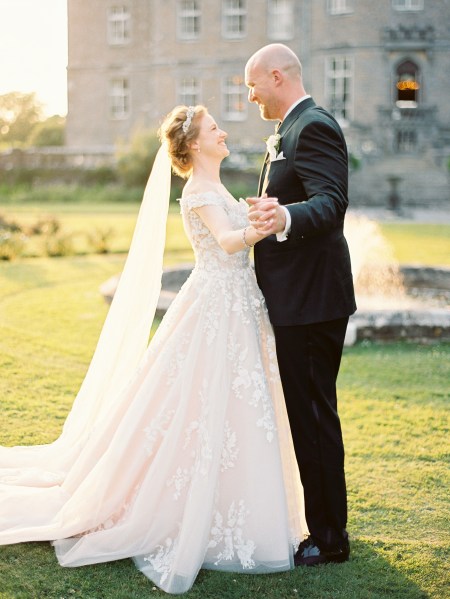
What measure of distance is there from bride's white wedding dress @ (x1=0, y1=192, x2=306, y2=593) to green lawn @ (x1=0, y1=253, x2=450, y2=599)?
12 cm

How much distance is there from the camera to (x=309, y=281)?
352cm

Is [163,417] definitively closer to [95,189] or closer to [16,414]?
[16,414]

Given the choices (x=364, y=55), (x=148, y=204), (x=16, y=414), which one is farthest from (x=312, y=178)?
(x=364, y=55)

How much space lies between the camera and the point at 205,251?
3.93m

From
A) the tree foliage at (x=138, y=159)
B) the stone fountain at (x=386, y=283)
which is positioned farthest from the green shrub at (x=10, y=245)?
the tree foliage at (x=138, y=159)

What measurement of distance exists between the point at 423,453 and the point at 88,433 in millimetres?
2326

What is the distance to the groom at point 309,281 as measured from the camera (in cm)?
336

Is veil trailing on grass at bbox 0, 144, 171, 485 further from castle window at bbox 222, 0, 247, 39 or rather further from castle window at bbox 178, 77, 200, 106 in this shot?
castle window at bbox 178, 77, 200, 106

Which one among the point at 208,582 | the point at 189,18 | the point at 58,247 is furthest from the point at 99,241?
the point at 189,18

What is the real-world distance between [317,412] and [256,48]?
33.7m

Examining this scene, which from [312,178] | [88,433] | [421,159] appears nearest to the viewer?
[312,178]

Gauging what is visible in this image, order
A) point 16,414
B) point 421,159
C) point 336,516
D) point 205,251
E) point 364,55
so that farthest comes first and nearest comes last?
point 364,55, point 421,159, point 16,414, point 205,251, point 336,516

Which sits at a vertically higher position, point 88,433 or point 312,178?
point 312,178

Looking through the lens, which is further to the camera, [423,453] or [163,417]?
[423,453]
